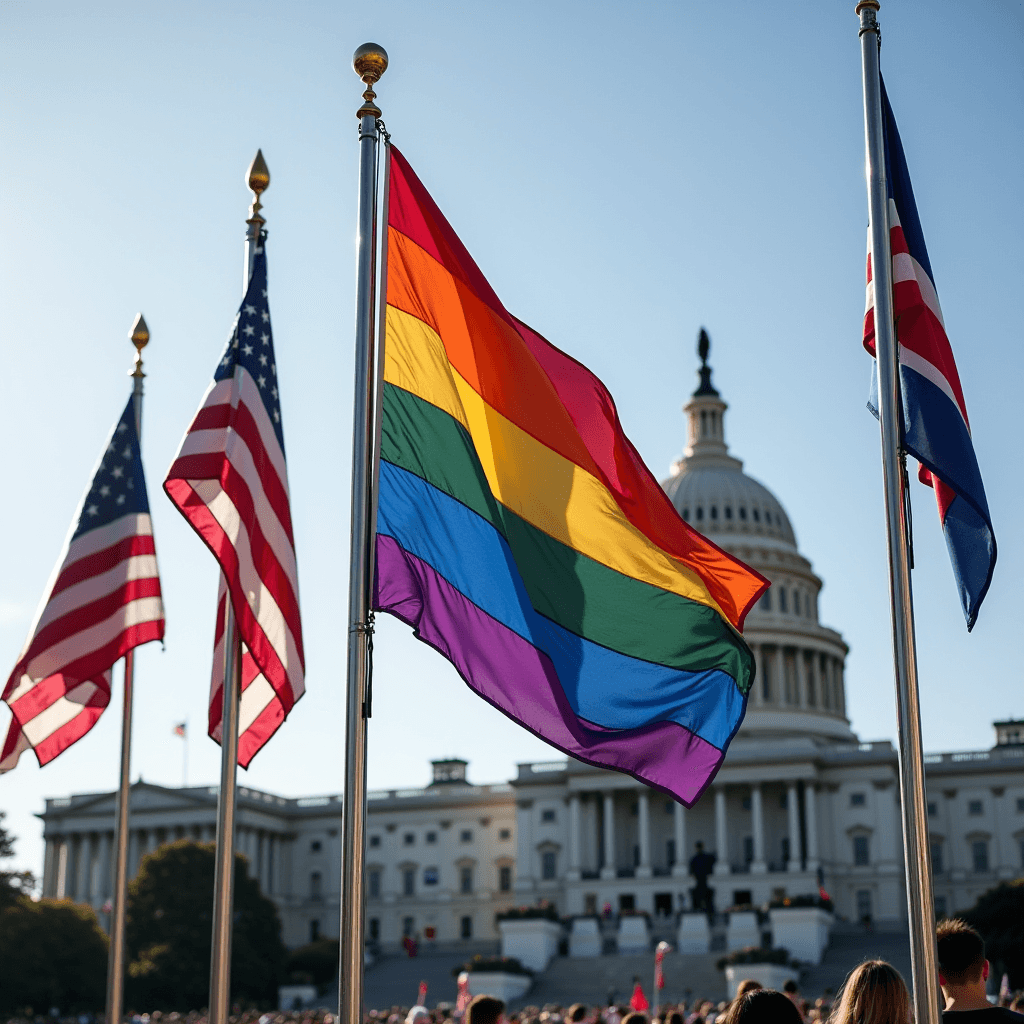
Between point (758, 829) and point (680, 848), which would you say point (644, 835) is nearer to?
point (680, 848)

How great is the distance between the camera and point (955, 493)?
38.9ft

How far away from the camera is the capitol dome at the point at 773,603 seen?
387 ft

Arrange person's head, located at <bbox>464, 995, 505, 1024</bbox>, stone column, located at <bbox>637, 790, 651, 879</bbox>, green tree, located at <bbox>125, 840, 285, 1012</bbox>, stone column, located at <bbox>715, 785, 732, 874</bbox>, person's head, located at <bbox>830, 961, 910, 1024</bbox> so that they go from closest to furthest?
person's head, located at <bbox>830, 961, 910, 1024</bbox>
person's head, located at <bbox>464, 995, 505, 1024</bbox>
green tree, located at <bbox>125, 840, 285, 1012</bbox>
stone column, located at <bbox>715, 785, 732, 874</bbox>
stone column, located at <bbox>637, 790, 651, 879</bbox>

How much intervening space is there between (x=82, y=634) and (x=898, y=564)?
949cm

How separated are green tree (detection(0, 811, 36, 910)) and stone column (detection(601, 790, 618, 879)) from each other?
40734 millimetres

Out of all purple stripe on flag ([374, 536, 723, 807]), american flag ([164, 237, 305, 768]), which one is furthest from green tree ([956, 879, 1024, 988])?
purple stripe on flag ([374, 536, 723, 807])

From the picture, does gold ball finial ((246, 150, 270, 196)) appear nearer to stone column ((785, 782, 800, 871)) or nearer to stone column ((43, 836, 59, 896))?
stone column ((785, 782, 800, 871))

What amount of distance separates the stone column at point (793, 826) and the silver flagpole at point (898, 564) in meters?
93.9

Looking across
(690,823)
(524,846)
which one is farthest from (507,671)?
(524,846)

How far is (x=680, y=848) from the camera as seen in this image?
104375 millimetres

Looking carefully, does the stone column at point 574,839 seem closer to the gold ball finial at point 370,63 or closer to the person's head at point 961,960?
the gold ball finial at point 370,63

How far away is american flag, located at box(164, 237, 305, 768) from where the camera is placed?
43.0 feet

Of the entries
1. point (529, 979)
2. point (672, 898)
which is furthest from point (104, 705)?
point (672, 898)

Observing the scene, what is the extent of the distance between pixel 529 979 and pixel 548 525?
68.2 metres
